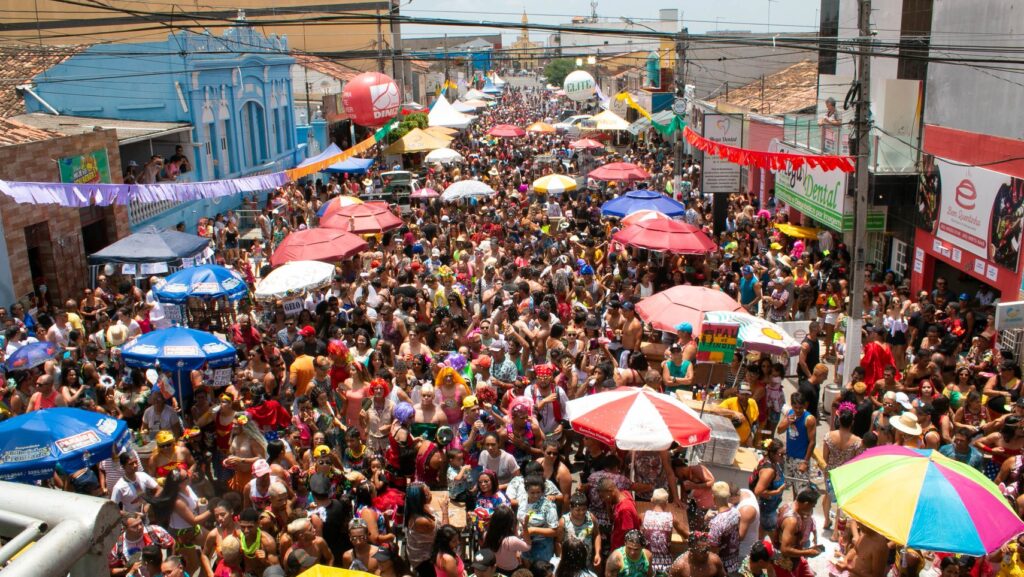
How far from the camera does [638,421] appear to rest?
24.2ft

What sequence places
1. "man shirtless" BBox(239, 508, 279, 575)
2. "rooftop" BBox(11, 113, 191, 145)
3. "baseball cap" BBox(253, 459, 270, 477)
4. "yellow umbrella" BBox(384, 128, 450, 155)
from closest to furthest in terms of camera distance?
"man shirtless" BBox(239, 508, 279, 575) → "baseball cap" BBox(253, 459, 270, 477) → "rooftop" BBox(11, 113, 191, 145) → "yellow umbrella" BBox(384, 128, 450, 155)

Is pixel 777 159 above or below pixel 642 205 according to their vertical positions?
above

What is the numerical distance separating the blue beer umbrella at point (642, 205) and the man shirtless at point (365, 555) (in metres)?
12.4

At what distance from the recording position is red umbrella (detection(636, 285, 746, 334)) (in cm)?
1059

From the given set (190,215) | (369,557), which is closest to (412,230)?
(190,215)

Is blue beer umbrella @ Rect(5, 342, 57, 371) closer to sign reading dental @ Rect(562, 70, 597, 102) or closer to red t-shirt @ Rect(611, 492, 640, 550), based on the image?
red t-shirt @ Rect(611, 492, 640, 550)

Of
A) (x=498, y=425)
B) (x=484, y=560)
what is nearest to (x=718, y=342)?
(x=498, y=425)

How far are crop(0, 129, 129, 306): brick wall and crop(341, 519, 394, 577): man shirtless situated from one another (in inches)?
439

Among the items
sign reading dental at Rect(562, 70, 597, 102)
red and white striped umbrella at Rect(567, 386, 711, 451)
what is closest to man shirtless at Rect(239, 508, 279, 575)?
red and white striped umbrella at Rect(567, 386, 711, 451)

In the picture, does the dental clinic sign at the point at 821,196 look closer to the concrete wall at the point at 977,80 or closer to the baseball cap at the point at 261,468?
the concrete wall at the point at 977,80

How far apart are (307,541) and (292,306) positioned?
21.1 ft

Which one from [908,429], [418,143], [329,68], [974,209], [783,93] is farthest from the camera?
[329,68]

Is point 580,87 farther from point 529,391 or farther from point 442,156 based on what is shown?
point 529,391

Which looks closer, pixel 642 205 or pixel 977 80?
pixel 977 80
